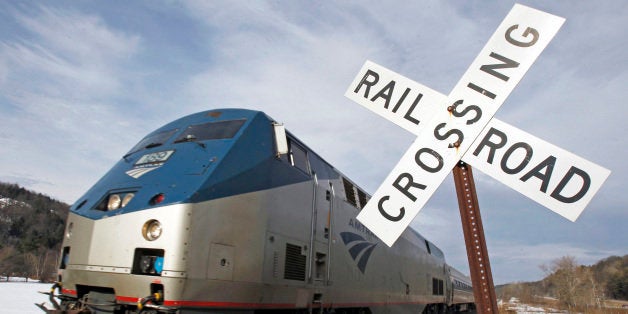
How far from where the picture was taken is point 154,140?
646 centimetres

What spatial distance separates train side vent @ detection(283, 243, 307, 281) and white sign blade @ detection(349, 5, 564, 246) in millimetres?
3179

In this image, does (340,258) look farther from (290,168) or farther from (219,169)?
(219,169)

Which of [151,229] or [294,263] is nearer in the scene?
[151,229]

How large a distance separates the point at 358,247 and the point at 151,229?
499 cm

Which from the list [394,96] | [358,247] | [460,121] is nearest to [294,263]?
[358,247]

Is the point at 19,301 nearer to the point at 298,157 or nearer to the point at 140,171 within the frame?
the point at 140,171

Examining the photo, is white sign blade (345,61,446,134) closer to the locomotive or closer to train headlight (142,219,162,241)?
the locomotive

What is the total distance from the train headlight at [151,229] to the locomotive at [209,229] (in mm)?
12

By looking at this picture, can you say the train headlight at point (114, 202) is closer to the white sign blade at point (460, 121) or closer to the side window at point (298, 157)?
the side window at point (298, 157)

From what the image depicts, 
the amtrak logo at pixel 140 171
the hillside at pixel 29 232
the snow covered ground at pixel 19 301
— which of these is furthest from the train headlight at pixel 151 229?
the hillside at pixel 29 232

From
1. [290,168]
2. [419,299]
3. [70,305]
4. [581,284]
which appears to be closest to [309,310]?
[290,168]

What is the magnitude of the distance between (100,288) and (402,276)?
8.46 meters

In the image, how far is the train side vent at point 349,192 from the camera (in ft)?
28.7

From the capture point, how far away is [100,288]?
15.7 feet
